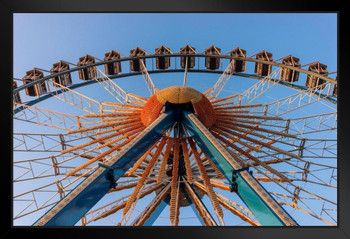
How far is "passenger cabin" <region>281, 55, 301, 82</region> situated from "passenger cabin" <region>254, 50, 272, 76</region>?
132 cm

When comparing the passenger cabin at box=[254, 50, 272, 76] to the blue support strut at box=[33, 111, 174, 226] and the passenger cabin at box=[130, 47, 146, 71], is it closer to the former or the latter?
the passenger cabin at box=[130, 47, 146, 71]

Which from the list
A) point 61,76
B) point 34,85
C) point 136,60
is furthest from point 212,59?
point 34,85

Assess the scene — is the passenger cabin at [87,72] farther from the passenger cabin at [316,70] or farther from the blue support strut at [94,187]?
the passenger cabin at [316,70]

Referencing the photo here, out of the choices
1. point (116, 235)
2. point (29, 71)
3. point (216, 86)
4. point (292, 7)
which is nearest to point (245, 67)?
point (216, 86)

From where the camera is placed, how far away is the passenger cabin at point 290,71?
17.9m

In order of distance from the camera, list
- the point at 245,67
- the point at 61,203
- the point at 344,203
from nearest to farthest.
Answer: the point at 344,203 < the point at 61,203 < the point at 245,67

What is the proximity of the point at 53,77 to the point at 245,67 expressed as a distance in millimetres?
12545

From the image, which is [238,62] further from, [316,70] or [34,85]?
[34,85]

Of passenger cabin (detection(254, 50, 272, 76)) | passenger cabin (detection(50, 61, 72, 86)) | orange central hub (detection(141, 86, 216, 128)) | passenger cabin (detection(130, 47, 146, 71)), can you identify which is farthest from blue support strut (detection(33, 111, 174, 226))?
passenger cabin (detection(254, 50, 272, 76))

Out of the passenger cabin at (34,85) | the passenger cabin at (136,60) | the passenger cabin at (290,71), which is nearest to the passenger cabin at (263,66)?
the passenger cabin at (290,71)

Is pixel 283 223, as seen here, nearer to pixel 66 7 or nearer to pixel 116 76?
pixel 66 7

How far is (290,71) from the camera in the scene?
705 inches

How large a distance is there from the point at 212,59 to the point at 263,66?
3.62 metres

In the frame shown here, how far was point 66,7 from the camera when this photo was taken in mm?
3807
